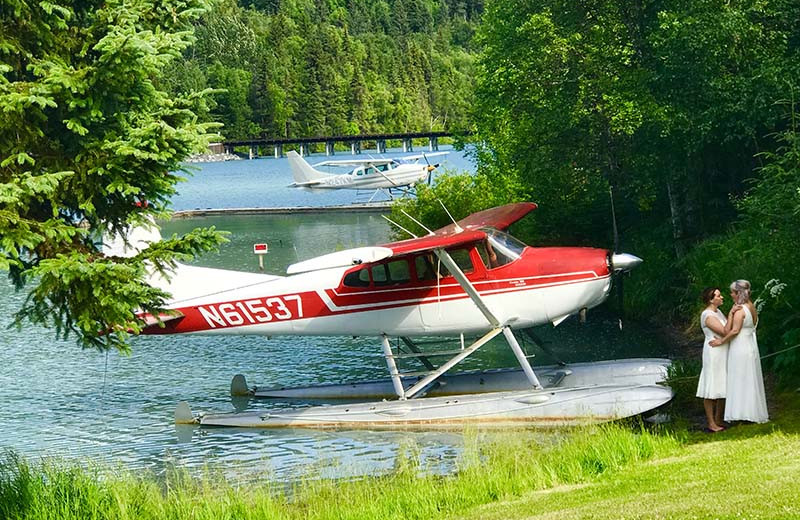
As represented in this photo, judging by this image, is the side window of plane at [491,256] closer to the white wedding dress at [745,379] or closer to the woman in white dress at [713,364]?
the woman in white dress at [713,364]

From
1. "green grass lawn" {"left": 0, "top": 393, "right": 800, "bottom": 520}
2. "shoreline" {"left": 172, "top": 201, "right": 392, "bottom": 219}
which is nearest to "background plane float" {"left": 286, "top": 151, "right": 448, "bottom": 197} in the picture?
"shoreline" {"left": 172, "top": 201, "right": 392, "bottom": 219}

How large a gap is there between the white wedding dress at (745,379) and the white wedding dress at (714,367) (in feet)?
0.45

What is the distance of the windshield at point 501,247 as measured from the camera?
52.4ft

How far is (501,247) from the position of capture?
16.0 meters

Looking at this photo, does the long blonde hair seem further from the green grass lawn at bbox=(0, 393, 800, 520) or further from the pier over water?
the pier over water

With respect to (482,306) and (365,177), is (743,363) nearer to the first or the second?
(482,306)

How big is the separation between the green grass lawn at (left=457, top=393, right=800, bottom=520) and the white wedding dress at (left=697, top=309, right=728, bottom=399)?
20.2 inches

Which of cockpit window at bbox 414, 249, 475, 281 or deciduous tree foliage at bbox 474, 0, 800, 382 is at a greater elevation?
deciduous tree foliage at bbox 474, 0, 800, 382

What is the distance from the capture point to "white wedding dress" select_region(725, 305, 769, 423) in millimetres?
11758

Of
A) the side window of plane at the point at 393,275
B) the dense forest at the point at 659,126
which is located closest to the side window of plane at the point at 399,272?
the side window of plane at the point at 393,275

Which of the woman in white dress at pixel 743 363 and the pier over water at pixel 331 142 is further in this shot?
the pier over water at pixel 331 142

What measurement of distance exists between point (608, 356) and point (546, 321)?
16.2ft

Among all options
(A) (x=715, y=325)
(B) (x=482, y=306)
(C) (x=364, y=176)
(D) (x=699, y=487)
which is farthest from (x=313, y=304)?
(C) (x=364, y=176)

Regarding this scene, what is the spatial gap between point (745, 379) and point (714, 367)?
1.25ft
